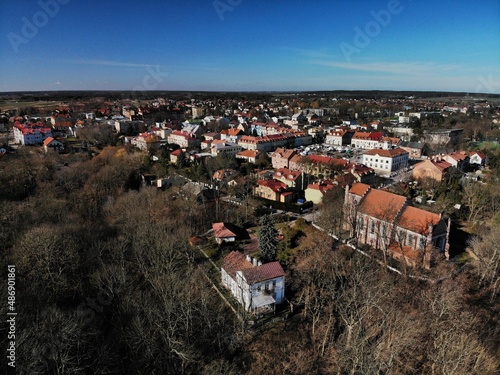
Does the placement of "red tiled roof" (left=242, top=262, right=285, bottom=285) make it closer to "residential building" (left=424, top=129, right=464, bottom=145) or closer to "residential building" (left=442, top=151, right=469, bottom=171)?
"residential building" (left=442, top=151, right=469, bottom=171)

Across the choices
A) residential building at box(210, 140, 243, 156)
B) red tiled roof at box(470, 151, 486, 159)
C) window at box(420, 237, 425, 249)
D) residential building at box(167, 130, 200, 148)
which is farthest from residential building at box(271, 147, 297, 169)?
window at box(420, 237, 425, 249)

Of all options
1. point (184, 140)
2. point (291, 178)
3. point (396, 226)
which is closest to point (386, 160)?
point (291, 178)

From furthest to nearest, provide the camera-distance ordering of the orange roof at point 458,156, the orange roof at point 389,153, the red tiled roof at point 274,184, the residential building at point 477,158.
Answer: the residential building at point 477,158, the orange roof at point 389,153, the orange roof at point 458,156, the red tiled roof at point 274,184

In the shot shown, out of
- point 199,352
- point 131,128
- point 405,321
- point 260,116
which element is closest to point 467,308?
point 405,321

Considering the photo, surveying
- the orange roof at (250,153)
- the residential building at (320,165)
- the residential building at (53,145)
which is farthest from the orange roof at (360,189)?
the residential building at (53,145)

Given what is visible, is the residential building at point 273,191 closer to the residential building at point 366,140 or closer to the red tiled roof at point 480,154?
the red tiled roof at point 480,154

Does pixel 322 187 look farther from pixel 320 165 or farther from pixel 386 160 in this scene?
pixel 386 160
